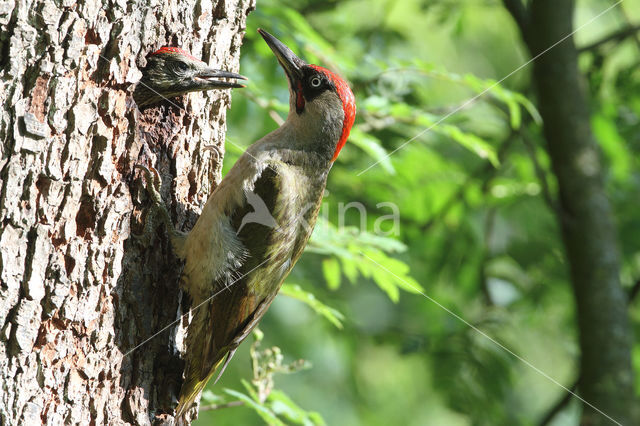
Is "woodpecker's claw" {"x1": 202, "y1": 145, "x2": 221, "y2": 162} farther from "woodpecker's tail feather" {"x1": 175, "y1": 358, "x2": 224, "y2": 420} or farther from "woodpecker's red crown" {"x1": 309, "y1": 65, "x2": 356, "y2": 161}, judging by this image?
"woodpecker's tail feather" {"x1": 175, "y1": 358, "x2": 224, "y2": 420}

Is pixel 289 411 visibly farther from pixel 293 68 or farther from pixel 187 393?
pixel 293 68

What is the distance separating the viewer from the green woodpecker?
2.48 m

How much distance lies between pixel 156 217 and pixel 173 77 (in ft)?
1.64

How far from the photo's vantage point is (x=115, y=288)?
7.09 feet

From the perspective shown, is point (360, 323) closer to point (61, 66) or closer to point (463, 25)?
point (463, 25)

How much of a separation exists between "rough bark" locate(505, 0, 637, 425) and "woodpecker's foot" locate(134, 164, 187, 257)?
374cm

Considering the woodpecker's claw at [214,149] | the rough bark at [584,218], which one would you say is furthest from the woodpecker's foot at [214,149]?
the rough bark at [584,218]

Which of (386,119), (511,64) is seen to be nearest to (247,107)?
(386,119)

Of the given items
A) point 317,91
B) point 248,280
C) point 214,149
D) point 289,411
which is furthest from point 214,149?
point 289,411

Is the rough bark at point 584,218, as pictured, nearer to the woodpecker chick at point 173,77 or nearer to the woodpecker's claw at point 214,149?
the woodpecker's claw at point 214,149

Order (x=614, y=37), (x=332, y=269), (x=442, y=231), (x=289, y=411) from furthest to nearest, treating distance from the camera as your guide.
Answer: (x=442, y=231) < (x=614, y=37) < (x=332, y=269) < (x=289, y=411)

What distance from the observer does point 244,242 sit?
2.61m

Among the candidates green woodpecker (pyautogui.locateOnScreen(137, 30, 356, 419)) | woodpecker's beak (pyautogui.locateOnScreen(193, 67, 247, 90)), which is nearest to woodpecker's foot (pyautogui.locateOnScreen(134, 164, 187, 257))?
green woodpecker (pyautogui.locateOnScreen(137, 30, 356, 419))

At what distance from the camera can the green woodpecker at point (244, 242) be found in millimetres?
2477
